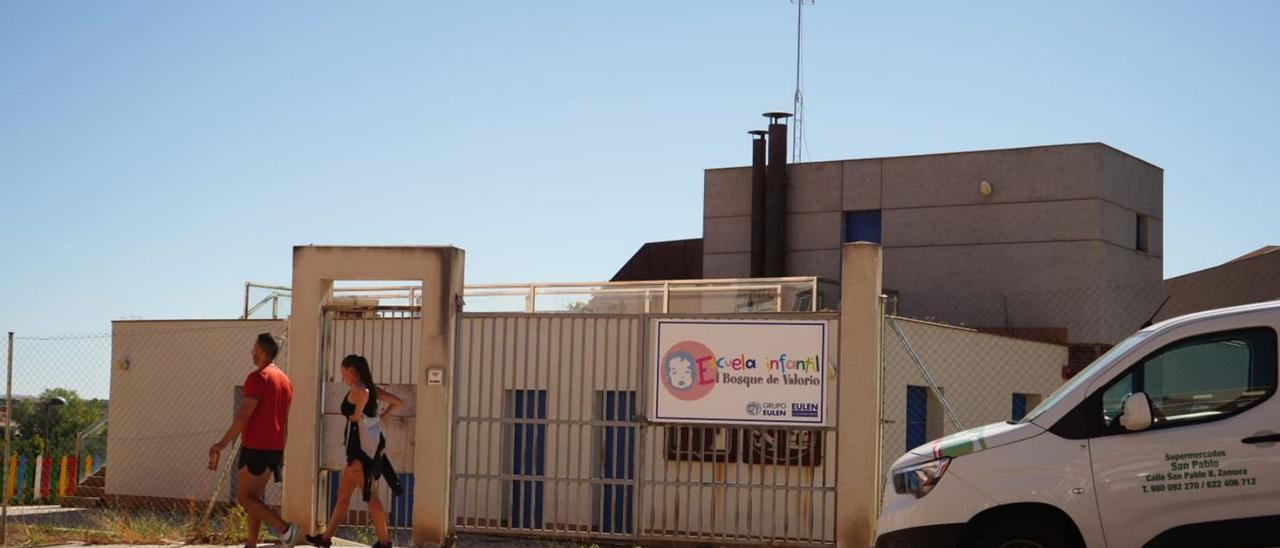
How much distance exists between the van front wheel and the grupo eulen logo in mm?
4742

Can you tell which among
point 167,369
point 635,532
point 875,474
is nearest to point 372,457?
point 635,532

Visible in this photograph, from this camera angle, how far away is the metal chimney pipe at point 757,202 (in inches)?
1282

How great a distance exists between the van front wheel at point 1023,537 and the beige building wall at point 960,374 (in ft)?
29.3

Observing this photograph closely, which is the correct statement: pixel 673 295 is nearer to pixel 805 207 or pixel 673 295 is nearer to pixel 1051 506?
pixel 805 207

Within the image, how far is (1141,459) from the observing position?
8.19 metres

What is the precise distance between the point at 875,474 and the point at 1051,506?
4.01 m

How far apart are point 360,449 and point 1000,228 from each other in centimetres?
2006

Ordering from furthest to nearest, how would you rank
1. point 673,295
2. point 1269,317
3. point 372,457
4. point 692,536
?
1. point 673,295
2. point 692,536
3. point 372,457
4. point 1269,317

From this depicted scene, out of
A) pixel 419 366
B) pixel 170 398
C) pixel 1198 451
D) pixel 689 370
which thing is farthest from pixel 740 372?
pixel 170 398

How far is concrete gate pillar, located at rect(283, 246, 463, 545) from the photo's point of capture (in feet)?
42.7

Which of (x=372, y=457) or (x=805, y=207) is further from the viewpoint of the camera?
(x=805, y=207)

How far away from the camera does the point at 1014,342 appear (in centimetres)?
2322

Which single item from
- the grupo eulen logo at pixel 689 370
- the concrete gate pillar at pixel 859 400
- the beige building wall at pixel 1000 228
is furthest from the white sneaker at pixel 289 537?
the beige building wall at pixel 1000 228

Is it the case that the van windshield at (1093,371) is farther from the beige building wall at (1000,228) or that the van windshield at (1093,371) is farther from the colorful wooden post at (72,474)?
the colorful wooden post at (72,474)
